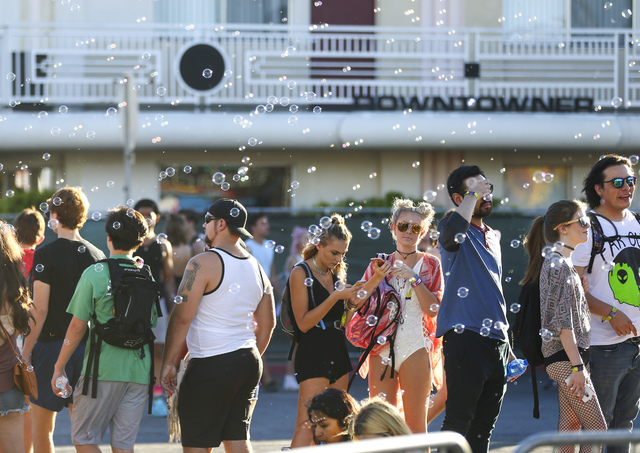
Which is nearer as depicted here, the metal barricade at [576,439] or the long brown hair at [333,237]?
the metal barricade at [576,439]

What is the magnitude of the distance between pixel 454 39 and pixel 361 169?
94.1 inches

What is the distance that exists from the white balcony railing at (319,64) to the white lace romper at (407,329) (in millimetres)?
8370

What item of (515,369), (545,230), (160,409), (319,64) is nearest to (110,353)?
(515,369)

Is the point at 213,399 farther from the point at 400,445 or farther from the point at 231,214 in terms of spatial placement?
the point at 400,445

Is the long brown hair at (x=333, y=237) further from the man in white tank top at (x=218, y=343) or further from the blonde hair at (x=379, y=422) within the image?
the blonde hair at (x=379, y=422)

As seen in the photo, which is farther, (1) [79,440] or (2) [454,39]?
(2) [454,39]

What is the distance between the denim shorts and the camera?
494 centimetres

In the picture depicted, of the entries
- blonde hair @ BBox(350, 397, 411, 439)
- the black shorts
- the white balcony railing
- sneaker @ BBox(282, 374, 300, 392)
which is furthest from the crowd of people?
the white balcony railing

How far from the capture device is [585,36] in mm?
14461

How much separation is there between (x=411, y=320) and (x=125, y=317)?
1576 millimetres

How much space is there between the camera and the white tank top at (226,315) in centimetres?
490

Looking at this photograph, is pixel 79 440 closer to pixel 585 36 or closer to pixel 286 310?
pixel 286 310

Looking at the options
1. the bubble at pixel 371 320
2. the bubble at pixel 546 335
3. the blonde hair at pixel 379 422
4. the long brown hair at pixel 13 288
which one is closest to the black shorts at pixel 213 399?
the bubble at pixel 371 320

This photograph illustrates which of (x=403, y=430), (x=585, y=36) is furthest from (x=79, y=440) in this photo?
(x=585, y=36)
